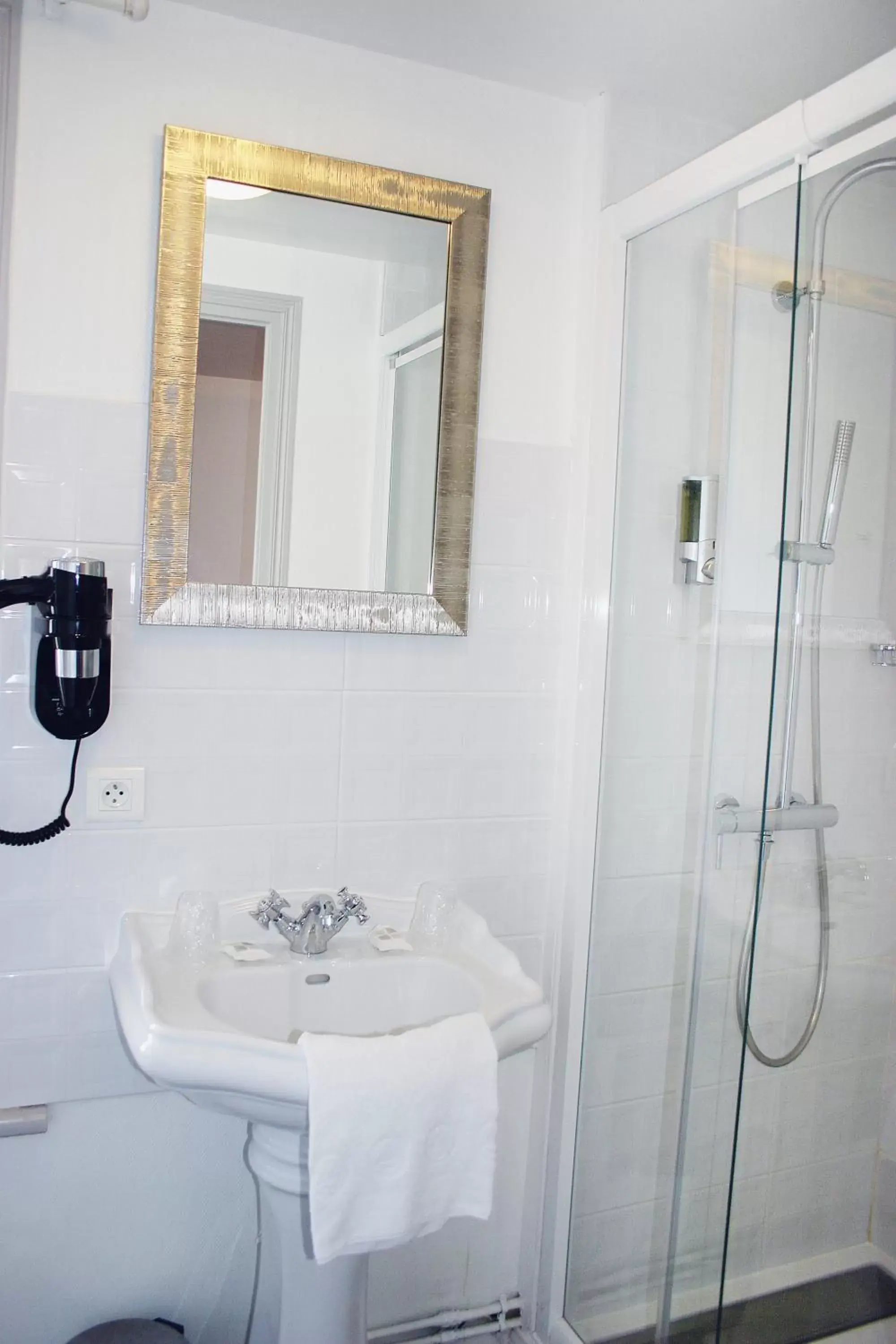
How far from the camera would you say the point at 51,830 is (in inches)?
63.2

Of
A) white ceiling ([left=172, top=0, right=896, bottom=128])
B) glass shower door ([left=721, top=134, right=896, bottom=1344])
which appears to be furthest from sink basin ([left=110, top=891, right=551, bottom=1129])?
white ceiling ([left=172, top=0, right=896, bottom=128])

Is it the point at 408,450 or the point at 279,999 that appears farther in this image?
the point at 408,450

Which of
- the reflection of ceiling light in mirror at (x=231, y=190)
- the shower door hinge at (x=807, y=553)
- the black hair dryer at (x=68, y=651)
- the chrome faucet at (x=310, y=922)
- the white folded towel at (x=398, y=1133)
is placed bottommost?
the white folded towel at (x=398, y=1133)

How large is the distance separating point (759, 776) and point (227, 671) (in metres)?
0.85

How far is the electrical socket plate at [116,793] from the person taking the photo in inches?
66.0

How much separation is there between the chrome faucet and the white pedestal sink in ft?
0.07

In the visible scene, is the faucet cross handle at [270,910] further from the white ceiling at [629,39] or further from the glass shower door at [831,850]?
the white ceiling at [629,39]

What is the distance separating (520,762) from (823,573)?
674 millimetres

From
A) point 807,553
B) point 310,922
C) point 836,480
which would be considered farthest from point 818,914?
point 310,922

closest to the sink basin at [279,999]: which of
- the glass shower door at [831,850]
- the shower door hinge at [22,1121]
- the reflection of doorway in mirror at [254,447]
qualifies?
the shower door hinge at [22,1121]

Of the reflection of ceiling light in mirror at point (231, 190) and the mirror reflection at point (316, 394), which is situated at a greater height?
the reflection of ceiling light in mirror at point (231, 190)

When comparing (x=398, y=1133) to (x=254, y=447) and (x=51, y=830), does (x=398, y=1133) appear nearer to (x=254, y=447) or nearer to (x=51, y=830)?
(x=51, y=830)

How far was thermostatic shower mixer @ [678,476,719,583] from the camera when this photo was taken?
5.54 ft

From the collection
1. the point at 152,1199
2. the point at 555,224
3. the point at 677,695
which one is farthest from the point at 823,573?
the point at 152,1199
